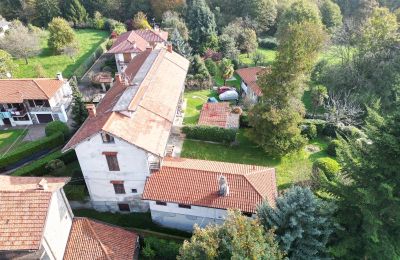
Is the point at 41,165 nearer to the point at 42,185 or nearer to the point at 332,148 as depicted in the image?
the point at 42,185

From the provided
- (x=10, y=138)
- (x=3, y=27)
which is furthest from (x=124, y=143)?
(x=3, y=27)

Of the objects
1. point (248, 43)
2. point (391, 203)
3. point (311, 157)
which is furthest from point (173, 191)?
point (248, 43)

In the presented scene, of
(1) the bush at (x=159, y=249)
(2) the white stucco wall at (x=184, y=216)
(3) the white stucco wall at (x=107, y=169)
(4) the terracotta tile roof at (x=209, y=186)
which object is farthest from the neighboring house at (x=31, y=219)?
(2) the white stucco wall at (x=184, y=216)

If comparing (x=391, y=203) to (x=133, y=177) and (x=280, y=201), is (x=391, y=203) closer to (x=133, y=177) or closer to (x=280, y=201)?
(x=280, y=201)

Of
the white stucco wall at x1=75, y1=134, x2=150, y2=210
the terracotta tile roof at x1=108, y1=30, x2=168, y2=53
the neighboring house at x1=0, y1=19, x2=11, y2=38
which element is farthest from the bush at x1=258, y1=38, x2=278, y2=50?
the white stucco wall at x1=75, y1=134, x2=150, y2=210

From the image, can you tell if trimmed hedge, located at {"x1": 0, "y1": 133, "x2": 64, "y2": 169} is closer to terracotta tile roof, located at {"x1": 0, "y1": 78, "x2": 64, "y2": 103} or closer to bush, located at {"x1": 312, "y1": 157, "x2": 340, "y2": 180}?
terracotta tile roof, located at {"x1": 0, "y1": 78, "x2": 64, "y2": 103}

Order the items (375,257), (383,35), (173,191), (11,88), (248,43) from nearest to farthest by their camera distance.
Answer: (375,257), (173,191), (11,88), (383,35), (248,43)
